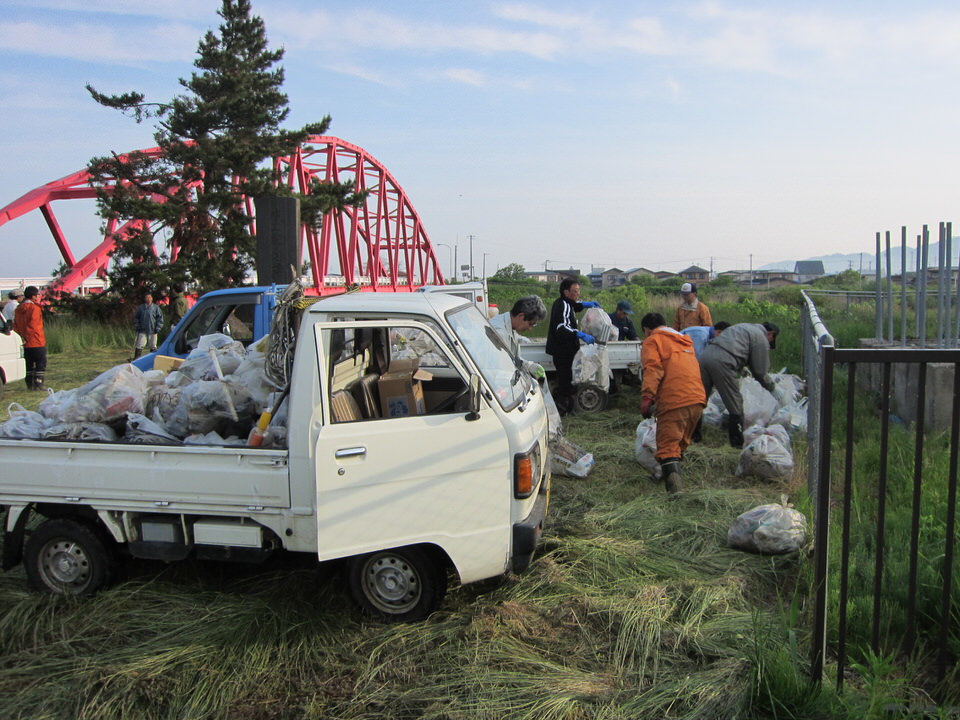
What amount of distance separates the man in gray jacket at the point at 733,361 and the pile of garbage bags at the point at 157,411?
4.79m

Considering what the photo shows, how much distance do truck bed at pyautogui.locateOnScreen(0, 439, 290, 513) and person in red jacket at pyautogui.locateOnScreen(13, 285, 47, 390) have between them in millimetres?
9255

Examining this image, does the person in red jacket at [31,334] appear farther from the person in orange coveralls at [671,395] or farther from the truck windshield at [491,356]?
the person in orange coveralls at [671,395]

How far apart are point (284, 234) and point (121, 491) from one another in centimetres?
564

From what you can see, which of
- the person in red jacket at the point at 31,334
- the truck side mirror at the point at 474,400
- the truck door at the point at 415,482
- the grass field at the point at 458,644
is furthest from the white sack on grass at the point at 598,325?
the person in red jacket at the point at 31,334

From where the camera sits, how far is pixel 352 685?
11.4 ft

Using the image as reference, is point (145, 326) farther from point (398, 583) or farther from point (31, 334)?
point (398, 583)

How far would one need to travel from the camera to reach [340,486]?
12.3 ft

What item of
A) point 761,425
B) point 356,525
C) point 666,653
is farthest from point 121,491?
point 761,425

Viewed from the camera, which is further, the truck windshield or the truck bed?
the truck windshield

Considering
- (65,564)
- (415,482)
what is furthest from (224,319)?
(415,482)

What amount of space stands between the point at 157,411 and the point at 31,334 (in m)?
9.60

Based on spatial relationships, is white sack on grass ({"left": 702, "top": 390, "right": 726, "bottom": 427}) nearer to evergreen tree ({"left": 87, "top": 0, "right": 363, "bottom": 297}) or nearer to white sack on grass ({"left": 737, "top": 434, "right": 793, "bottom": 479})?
white sack on grass ({"left": 737, "top": 434, "right": 793, "bottom": 479})

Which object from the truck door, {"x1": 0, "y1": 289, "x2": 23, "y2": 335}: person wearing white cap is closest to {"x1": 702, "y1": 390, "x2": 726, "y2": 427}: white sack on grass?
the truck door

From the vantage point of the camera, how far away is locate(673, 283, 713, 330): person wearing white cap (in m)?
10.1
